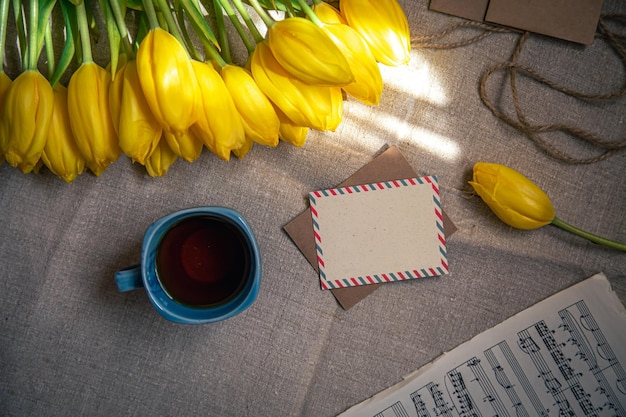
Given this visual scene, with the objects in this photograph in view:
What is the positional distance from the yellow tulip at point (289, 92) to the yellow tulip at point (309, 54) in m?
0.02

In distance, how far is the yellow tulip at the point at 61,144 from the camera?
58 cm

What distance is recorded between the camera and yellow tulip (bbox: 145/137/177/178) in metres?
0.64

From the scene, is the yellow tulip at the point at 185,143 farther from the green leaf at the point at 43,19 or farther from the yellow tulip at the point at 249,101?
the green leaf at the point at 43,19

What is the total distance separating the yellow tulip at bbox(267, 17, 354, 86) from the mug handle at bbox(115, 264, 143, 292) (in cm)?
26

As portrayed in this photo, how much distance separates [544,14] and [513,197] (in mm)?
238

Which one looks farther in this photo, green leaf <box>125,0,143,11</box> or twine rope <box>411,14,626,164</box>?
twine rope <box>411,14,626,164</box>

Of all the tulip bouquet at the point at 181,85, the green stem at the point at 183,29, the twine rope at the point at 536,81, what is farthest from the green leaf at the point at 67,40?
the twine rope at the point at 536,81

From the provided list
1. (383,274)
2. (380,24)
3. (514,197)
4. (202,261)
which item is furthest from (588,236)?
(202,261)

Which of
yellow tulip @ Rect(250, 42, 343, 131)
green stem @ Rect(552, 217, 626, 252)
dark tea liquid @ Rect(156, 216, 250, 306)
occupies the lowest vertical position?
dark tea liquid @ Rect(156, 216, 250, 306)

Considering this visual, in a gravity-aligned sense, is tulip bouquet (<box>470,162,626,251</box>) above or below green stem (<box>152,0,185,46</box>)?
below

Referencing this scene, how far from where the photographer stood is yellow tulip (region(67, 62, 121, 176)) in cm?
56

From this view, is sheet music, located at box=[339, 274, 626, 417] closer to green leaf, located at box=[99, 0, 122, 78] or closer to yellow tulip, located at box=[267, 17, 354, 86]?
yellow tulip, located at box=[267, 17, 354, 86]

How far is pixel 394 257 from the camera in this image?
70cm

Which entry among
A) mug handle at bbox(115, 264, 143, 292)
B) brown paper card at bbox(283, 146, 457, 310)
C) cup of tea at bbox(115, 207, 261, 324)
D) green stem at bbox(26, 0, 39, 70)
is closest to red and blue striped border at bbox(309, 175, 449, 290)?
brown paper card at bbox(283, 146, 457, 310)
